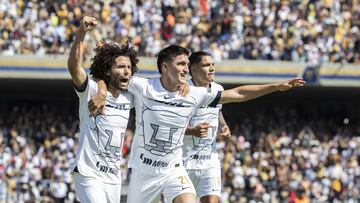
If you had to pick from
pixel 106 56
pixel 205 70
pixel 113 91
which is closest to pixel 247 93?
pixel 113 91

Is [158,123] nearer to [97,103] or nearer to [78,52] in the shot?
[97,103]

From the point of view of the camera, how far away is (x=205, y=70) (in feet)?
40.8

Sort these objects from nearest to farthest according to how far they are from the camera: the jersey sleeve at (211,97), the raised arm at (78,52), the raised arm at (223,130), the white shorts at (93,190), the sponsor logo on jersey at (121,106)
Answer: the raised arm at (78,52)
the white shorts at (93,190)
the sponsor logo on jersey at (121,106)
the jersey sleeve at (211,97)
the raised arm at (223,130)

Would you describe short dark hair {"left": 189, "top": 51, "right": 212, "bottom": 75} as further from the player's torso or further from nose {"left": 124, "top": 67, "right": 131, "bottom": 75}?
the player's torso

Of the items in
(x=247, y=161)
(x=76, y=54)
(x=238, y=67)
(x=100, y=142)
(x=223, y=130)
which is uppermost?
(x=76, y=54)

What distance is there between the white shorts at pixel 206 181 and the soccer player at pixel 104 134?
2.57 m

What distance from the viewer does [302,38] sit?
28.7 m

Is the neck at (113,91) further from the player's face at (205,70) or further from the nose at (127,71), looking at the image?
the player's face at (205,70)

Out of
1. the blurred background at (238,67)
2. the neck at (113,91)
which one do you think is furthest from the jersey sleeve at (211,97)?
the blurred background at (238,67)

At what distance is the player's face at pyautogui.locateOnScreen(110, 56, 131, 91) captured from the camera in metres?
10.2

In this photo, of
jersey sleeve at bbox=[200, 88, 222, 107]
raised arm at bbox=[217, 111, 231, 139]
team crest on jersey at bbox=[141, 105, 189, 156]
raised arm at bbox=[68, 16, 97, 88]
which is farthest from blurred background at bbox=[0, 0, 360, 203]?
raised arm at bbox=[68, 16, 97, 88]

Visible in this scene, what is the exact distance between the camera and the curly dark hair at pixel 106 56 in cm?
1036

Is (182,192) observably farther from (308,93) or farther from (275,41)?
(308,93)

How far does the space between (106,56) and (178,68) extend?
2.51ft
